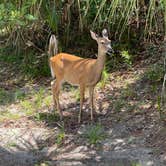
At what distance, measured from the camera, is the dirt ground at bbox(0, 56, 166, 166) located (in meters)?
5.58

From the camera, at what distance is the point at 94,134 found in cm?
604

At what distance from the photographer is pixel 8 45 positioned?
30.4 feet

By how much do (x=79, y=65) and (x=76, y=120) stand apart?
0.67 m

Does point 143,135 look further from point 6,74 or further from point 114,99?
point 6,74

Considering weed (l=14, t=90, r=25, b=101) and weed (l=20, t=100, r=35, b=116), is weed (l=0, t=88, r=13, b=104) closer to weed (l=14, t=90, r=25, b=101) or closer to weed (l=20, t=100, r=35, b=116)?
weed (l=14, t=90, r=25, b=101)

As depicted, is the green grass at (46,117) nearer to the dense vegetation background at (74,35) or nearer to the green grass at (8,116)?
the green grass at (8,116)

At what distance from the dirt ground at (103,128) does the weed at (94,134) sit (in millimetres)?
32

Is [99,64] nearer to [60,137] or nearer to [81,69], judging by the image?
[81,69]

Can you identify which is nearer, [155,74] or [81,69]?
[81,69]

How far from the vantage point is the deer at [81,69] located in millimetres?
6390

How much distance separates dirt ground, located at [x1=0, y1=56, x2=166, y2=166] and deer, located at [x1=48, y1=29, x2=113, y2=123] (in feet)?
0.91

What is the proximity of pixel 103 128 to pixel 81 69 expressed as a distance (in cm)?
81

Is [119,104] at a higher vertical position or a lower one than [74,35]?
lower

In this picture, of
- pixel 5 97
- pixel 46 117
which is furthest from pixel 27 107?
pixel 5 97
